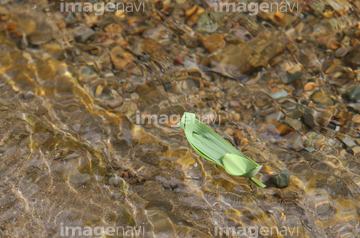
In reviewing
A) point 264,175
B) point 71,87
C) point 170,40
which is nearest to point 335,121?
point 264,175

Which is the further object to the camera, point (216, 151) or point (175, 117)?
point (175, 117)

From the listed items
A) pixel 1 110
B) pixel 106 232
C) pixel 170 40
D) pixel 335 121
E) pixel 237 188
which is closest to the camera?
pixel 106 232

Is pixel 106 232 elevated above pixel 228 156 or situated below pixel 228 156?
below

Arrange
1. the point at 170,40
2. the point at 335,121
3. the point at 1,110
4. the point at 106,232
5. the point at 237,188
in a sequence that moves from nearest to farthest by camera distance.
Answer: the point at 106,232 → the point at 237,188 → the point at 1,110 → the point at 335,121 → the point at 170,40

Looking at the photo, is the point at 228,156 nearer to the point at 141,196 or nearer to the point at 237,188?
the point at 237,188
